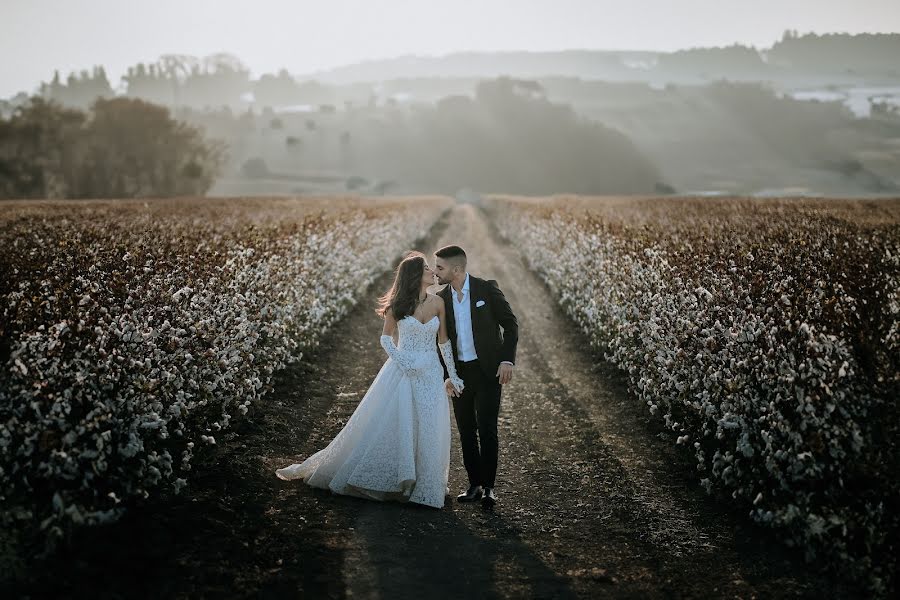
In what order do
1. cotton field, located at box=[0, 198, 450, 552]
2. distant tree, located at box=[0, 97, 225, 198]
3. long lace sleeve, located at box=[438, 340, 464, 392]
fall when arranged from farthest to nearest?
distant tree, located at box=[0, 97, 225, 198] → long lace sleeve, located at box=[438, 340, 464, 392] → cotton field, located at box=[0, 198, 450, 552]

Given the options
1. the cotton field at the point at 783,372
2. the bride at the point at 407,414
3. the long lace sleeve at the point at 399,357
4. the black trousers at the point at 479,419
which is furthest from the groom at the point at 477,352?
the cotton field at the point at 783,372

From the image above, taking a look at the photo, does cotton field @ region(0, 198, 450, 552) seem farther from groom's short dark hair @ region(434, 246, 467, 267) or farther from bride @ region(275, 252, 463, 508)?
groom's short dark hair @ region(434, 246, 467, 267)

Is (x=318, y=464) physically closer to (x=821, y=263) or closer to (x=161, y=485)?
(x=161, y=485)

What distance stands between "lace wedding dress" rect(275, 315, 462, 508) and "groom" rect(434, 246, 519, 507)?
0.16 metres

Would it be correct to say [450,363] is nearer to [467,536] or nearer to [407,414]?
[407,414]

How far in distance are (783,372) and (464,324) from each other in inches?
117

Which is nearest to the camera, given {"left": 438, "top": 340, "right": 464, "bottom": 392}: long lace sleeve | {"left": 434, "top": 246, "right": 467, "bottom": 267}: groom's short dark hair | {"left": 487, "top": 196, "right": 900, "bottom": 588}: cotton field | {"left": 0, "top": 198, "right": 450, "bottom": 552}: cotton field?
{"left": 0, "top": 198, "right": 450, "bottom": 552}: cotton field

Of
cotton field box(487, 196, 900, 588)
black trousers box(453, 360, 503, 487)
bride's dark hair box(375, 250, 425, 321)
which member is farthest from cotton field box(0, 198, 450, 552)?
cotton field box(487, 196, 900, 588)

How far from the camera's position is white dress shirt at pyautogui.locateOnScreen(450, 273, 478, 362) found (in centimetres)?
713

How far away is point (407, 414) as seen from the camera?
23.3 feet

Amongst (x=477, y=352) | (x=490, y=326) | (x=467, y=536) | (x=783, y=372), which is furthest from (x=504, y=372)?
(x=783, y=372)

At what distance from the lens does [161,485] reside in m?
6.91

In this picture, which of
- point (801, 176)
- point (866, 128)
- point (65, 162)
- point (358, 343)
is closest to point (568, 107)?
point (801, 176)

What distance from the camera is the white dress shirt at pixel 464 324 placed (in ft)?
23.4
